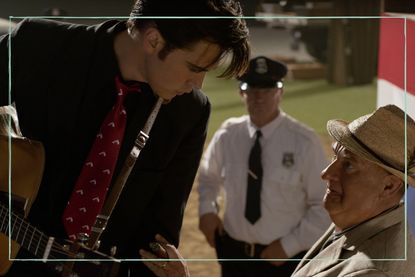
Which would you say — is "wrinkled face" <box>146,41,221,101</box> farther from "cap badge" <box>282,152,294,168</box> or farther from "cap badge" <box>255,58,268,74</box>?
"cap badge" <box>255,58,268,74</box>

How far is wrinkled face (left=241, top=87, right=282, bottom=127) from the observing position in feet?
10.9

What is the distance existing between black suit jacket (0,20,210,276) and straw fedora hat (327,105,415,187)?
292mm

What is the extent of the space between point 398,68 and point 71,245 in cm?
103

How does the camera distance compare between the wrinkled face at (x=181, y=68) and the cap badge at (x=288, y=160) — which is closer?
the wrinkled face at (x=181, y=68)

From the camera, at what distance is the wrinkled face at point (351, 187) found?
5.74ft

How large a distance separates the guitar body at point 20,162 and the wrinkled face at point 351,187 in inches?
21.4

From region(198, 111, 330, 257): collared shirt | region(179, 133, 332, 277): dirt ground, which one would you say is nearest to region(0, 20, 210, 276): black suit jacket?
region(198, 111, 330, 257): collared shirt

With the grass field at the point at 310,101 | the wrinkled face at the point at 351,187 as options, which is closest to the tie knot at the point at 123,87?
the wrinkled face at the point at 351,187

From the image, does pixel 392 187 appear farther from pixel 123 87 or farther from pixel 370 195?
pixel 123 87

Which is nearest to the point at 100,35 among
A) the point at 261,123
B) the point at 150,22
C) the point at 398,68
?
the point at 150,22

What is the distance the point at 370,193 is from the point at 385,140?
11 cm

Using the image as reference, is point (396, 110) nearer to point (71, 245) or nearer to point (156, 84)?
point (156, 84)

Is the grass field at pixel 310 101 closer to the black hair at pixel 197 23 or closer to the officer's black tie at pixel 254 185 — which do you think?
the officer's black tie at pixel 254 185

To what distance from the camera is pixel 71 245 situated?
1665mm
